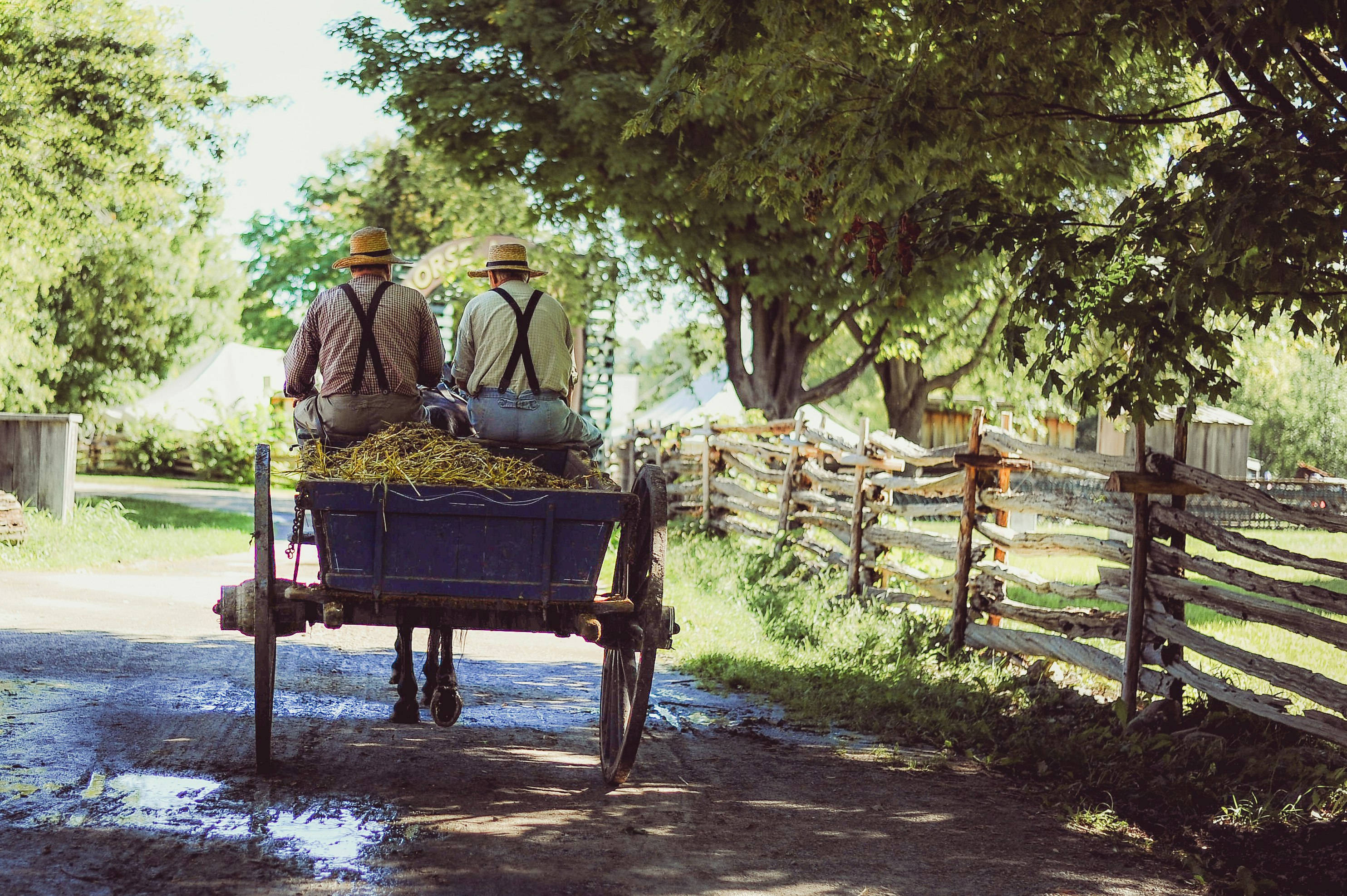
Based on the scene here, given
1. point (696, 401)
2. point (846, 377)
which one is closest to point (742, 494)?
point (846, 377)

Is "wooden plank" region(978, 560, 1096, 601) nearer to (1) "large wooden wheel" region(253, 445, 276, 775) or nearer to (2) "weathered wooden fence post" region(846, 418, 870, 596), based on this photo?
(2) "weathered wooden fence post" region(846, 418, 870, 596)

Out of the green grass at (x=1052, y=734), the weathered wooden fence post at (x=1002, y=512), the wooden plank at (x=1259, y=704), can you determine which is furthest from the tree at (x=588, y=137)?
the wooden plank at (x=1259, y=704)

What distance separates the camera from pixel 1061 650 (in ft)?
28.0

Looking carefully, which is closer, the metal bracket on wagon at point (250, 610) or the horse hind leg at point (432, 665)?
the metal bracket on wagon at point (250, 610)

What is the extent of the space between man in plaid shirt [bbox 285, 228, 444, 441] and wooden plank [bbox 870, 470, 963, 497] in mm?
5326

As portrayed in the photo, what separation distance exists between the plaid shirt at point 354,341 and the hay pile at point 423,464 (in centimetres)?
44

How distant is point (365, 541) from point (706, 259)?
1475cm

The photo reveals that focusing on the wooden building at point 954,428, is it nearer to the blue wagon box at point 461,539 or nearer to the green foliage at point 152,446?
the green foliage at point 152,446

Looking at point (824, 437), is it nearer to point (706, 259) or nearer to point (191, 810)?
point (706, 259)

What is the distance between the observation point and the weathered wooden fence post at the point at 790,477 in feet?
47.1

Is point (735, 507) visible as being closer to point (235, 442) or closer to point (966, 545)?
point (966, 545)

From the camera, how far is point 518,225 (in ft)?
76.3

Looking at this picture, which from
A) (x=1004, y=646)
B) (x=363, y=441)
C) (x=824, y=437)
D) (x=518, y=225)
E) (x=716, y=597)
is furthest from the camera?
(x=518, y=225)

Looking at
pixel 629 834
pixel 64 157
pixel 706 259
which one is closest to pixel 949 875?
pixel 629 834
